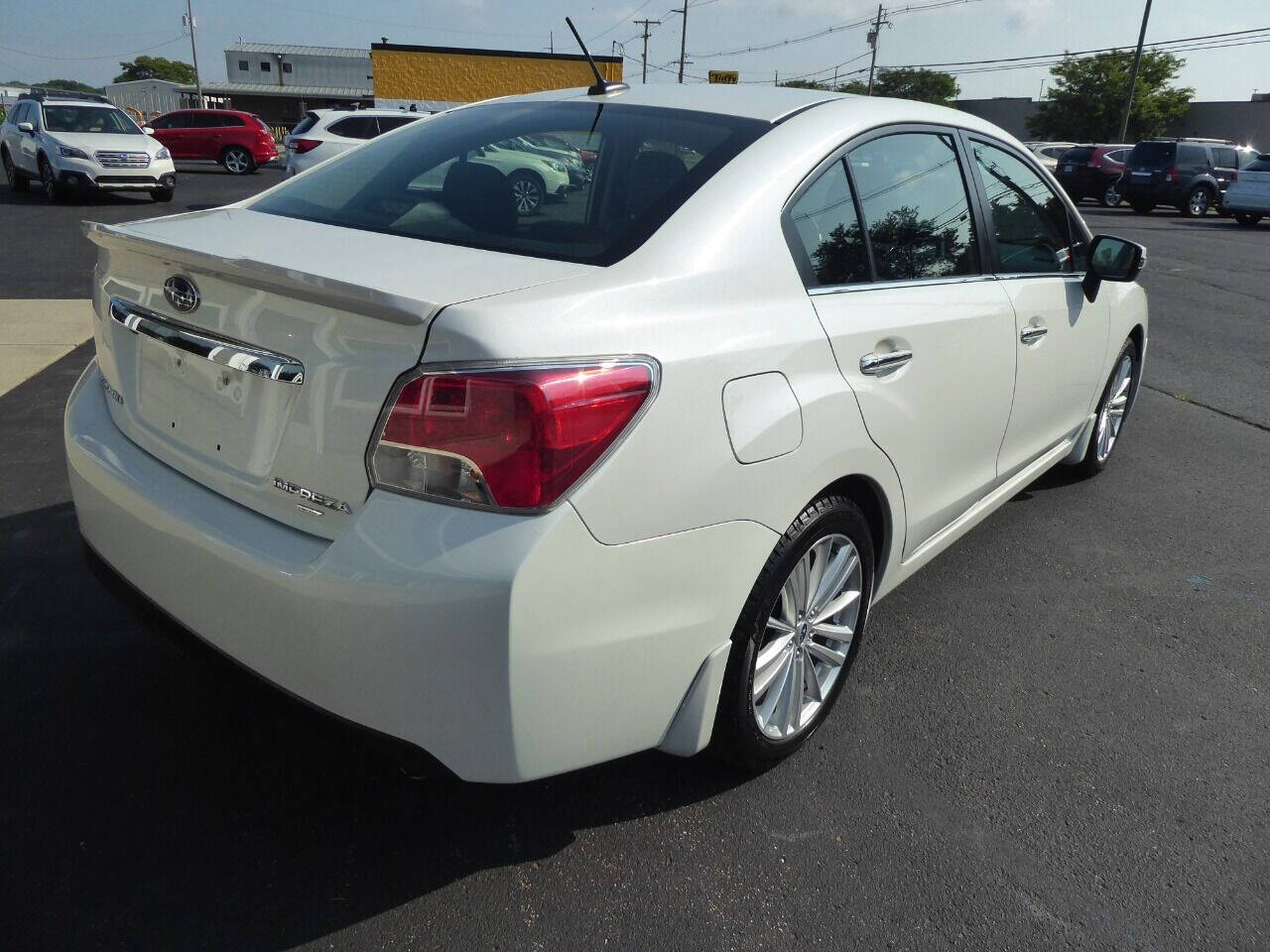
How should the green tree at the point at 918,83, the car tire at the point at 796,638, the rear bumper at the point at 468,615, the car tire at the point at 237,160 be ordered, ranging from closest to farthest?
the rear bumper at the point at 468,615 → the car tire at the point at 796,638 → the car tire at the point at 237,160 → the green tree at the point at 918,83

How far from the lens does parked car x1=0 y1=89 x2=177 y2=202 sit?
15516mm

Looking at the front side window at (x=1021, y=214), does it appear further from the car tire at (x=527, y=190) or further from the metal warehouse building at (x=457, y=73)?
the metal warehouse building at (x=457, y=73)

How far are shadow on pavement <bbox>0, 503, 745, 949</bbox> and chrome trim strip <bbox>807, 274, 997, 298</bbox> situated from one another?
3.98 feet

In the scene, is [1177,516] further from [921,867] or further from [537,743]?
[537,743]

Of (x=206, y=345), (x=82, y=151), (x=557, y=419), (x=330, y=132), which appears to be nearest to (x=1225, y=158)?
(x=330, y=132)

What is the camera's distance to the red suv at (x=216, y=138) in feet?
83.6

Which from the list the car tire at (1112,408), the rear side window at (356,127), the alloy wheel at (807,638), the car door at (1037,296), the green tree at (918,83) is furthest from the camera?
the green tree at (918,83)

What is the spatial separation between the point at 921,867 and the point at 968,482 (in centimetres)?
130

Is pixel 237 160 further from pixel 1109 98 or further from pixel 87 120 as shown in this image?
pixel 1109 98

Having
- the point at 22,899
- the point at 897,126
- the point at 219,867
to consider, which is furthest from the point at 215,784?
the point at 897,126

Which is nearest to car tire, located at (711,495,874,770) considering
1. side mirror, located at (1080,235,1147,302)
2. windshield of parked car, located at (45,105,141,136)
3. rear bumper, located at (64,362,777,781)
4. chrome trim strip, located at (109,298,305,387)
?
rear bumper, located at (64,362,777,781)

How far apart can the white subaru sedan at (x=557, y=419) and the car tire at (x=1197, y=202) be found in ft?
80.2

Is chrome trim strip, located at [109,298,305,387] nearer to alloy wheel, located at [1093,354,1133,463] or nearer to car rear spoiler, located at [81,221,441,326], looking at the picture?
car rear spoiler, located at [81,221,441,326]

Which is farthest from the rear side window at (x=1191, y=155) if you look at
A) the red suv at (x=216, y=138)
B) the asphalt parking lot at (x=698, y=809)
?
the asphalt parking lot at (x=698, y=809)
